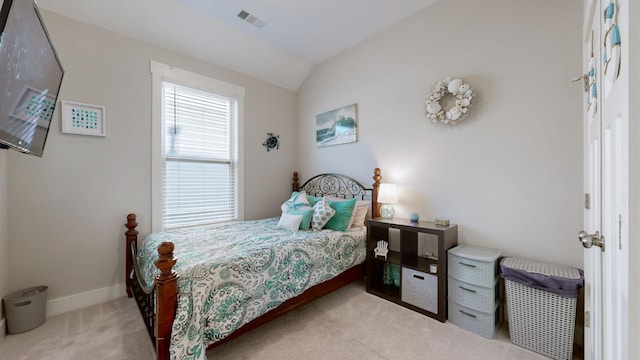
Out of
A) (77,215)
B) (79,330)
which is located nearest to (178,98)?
(77,215)

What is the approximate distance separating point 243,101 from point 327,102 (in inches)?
48.4

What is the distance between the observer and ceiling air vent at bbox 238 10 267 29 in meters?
2.73

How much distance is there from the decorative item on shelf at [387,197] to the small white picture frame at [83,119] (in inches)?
116

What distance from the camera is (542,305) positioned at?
169cm

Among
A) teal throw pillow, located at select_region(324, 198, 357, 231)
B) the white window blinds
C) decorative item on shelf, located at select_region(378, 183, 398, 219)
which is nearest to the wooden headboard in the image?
decorative item on shelf, located at select_region(378, 183, 398, 219)

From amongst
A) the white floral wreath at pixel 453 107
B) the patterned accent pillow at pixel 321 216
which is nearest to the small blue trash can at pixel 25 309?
the patterned accent pillow at pixel 321 216

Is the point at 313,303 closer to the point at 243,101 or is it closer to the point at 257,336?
the point at 257,336

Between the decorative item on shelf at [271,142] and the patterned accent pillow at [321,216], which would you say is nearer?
the patterned accent pillow at [321,216]

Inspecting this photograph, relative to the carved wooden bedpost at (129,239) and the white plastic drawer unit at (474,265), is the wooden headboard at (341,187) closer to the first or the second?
the white plastic drawer unit at (474,265)

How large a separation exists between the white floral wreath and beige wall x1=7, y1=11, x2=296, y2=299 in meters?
2.92

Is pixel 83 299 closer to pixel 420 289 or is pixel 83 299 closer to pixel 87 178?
→ pixel 87 178

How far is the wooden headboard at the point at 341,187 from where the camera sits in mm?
2955

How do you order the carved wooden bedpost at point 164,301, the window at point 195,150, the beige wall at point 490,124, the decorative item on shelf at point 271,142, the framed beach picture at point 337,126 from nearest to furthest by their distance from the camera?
the carved wooden bedpost at point 164,301 → the beige wall at point 490,124 → the window at point 195,150 → the framed beach picture at point 337,126 → the decorative item on shelf at point 271,142

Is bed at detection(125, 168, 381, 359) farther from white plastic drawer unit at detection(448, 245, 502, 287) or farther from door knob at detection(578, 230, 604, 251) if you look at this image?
door knob at detection(578, 230, 604, 251)
